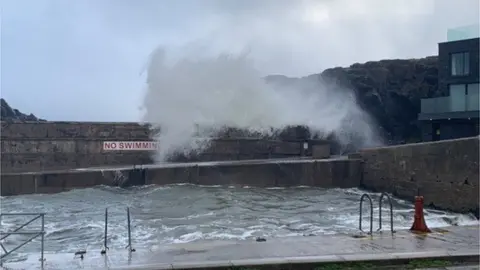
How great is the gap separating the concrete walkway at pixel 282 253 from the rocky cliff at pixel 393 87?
28.8 meters

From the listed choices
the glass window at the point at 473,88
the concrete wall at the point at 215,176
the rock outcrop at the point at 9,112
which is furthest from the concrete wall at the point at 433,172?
the rock outcrop at the point at 9,112

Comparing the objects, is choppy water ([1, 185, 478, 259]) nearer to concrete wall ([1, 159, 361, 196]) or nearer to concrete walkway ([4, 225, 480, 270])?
concrete wall ([1, 159, 361, 196])

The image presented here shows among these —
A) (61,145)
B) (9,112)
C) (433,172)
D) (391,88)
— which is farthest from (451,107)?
(9,112)

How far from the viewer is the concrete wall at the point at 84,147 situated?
2369 centimetres

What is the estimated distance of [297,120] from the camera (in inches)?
1149

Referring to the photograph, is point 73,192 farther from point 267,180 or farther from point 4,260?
point 4,260

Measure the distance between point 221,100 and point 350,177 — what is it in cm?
912

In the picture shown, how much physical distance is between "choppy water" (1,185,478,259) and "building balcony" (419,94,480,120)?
33.7 ft

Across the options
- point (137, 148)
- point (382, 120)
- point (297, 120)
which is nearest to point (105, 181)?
point (137, 148)

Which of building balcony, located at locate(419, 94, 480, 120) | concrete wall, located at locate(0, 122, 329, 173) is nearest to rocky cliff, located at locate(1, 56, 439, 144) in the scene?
building balcony, located at locate(419, 94, 480, 120)

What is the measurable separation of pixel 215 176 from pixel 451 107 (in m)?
14.4

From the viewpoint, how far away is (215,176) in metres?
22.2

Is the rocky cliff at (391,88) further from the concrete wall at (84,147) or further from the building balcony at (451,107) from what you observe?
the concrete wall at (84,147)

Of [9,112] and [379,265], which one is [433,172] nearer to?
[379,265]
